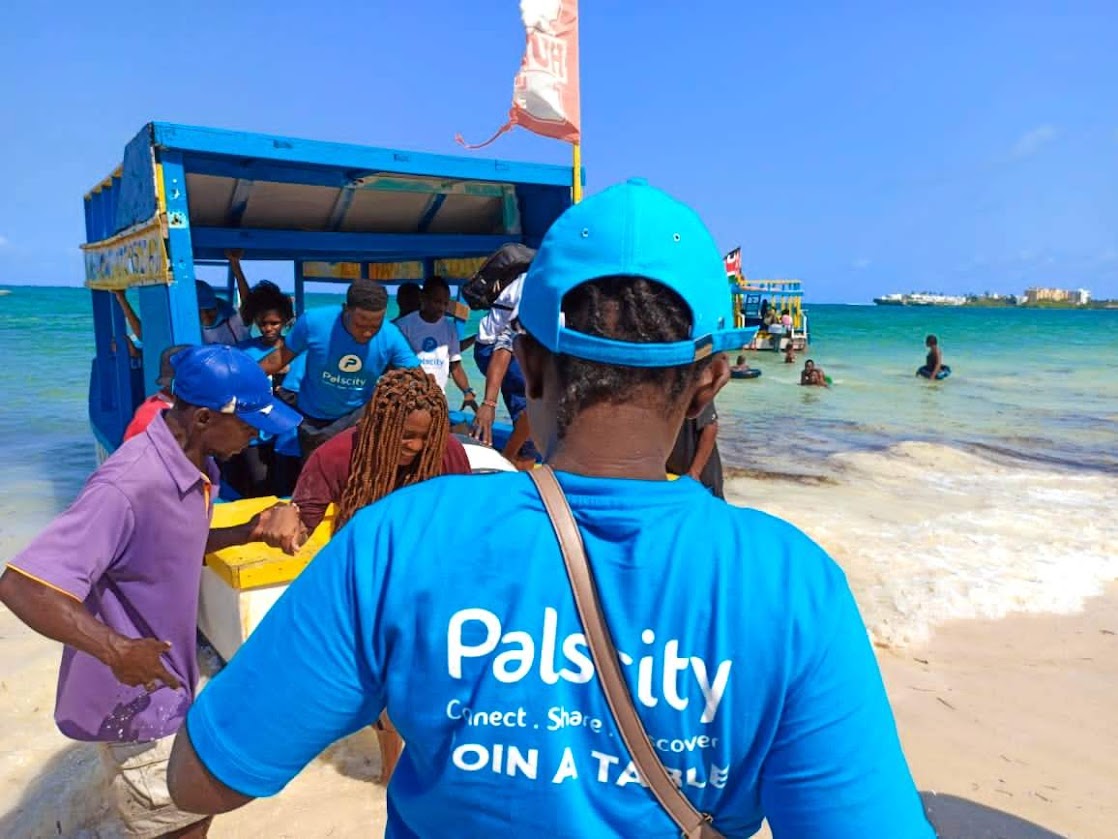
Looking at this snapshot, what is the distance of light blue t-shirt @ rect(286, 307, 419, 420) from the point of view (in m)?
5.35

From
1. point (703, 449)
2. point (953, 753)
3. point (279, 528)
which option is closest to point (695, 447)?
point (703, 449)

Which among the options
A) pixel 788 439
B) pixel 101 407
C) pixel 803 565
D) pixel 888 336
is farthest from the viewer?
pixel 888 336

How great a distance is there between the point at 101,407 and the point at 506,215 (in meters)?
5.39

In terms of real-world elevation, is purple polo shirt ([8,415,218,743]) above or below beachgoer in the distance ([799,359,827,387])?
above

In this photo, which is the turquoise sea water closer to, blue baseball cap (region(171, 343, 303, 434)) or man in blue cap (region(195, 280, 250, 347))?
man in blue cap (region(195, 280, 250, 347))

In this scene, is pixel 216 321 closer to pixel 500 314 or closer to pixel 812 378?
pixel 500 314

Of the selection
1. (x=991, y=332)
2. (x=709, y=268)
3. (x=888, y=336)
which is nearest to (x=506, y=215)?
(x=709, y=268)

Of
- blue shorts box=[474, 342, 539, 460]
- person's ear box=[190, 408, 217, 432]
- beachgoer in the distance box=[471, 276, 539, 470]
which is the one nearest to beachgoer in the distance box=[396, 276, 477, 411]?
blue shorts box=[474, 342, 539, 460]

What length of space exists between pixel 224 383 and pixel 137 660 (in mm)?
807

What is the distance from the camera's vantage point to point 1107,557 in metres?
6.75

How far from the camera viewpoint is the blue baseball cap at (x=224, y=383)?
7.86ft

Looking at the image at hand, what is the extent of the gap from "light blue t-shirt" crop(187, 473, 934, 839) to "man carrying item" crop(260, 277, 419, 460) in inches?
171

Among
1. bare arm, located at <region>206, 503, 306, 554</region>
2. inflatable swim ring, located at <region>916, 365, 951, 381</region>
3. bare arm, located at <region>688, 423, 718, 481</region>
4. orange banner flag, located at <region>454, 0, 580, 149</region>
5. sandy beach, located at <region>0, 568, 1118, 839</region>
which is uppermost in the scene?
orange banner flag, located at <region>454, 0, 580, 149</region>

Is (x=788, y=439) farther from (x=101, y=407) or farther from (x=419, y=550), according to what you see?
(x=419, y=550)
